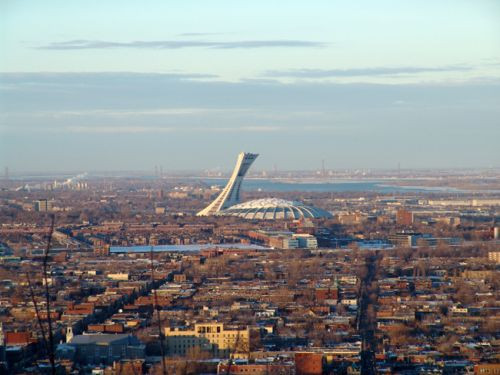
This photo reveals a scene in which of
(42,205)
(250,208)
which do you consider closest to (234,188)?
(250,208)

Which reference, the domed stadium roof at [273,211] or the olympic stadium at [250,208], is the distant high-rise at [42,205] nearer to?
the olympic stadium at [250,208]

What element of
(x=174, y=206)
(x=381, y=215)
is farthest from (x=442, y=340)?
(x=174, y=206)

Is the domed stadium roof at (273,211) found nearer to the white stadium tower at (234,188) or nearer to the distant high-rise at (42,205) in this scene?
the white stadium tower at (234,188)

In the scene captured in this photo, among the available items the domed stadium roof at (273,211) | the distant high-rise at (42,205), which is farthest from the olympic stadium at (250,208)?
the distant high-rise at (42,205)

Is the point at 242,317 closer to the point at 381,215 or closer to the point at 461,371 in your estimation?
A: the point at 461,371

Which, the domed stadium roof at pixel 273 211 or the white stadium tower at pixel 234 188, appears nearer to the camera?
the domed stadium roof at pixel 273 211

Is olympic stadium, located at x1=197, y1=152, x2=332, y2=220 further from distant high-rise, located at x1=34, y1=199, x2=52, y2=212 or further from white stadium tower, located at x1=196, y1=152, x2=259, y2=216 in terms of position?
distant high-rise, located at x1=34, y1=199, x2=52, y2=212

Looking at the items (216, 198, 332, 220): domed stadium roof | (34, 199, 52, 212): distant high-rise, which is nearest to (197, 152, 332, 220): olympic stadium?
(216, 198, 332, 220): domed stadium roof
